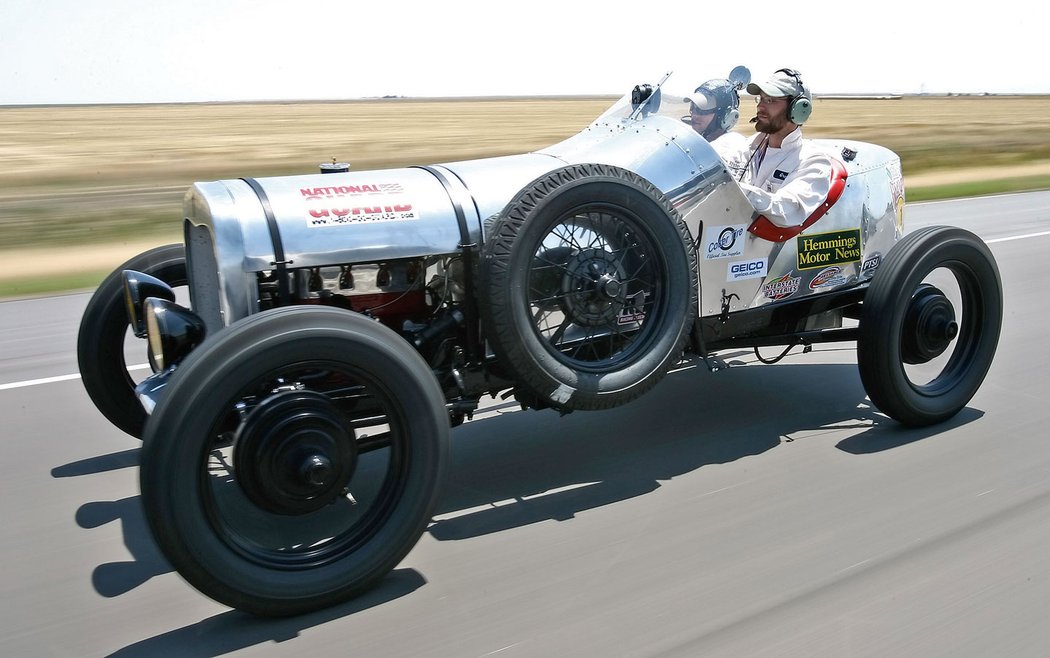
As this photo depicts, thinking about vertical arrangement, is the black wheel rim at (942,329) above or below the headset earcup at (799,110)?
below

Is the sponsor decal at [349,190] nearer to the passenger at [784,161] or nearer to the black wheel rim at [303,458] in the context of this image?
the black wheel rim at [303,458]

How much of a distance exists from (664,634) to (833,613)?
57 cm

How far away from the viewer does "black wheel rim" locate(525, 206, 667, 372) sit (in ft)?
13.4

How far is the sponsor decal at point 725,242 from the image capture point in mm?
4488

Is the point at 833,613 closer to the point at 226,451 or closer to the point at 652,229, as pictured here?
the point at 652,229

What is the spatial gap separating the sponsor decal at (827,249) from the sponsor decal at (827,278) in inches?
1.3

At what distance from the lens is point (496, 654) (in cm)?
304

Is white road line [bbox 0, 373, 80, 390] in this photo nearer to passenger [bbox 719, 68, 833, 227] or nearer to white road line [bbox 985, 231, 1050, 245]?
passenger [bbox 719, 68, 833, 227]

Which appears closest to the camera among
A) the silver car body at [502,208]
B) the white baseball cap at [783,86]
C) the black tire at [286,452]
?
the black tire at [286,452]

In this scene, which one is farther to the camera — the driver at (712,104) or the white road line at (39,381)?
the white road line at (39,381)

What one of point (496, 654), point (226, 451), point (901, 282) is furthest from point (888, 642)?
point (226, 451)

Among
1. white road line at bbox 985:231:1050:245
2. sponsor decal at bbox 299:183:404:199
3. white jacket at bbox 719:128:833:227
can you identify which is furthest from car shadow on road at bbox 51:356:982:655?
white road line at bbox 985:231:1050:245

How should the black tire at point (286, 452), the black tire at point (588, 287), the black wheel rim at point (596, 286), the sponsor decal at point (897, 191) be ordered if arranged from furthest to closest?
the sponsor decal at point (897, 191) < the black wheel rim at point (596, 286) < the black tire at point (588, 287) < the black tire at point (286, 452)

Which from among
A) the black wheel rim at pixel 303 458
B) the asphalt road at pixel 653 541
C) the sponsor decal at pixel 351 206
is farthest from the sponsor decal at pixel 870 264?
the black wheel rim at pixel 303 458
